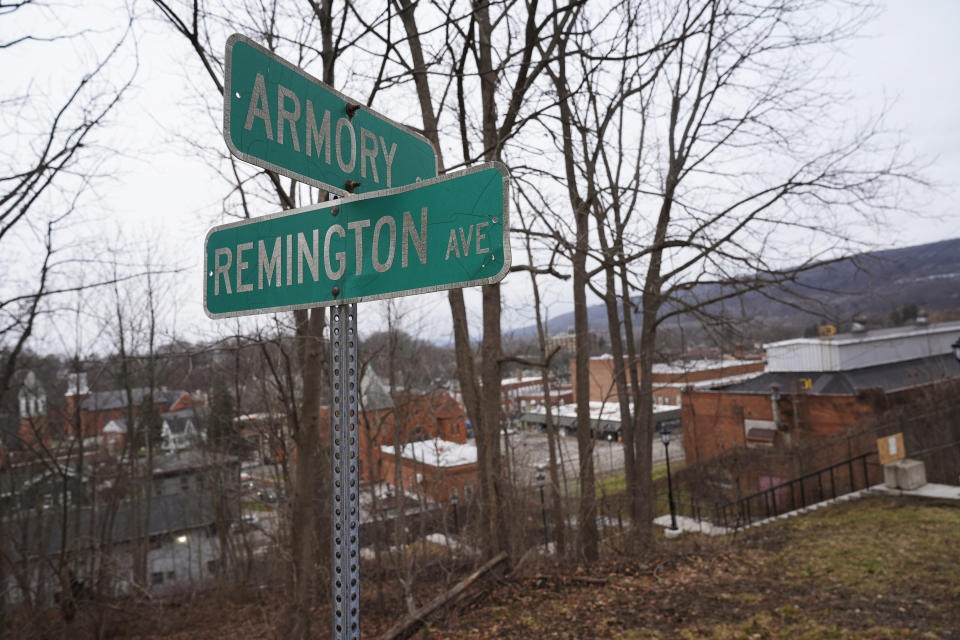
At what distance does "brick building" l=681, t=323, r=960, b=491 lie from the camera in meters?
21.9

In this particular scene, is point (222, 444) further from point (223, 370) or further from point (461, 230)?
point (461, 230)

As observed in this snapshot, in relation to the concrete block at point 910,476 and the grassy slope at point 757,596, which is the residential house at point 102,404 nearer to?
the grassy slope at point 757,596

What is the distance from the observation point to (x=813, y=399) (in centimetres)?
2561

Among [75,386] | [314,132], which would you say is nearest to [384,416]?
[75,386]

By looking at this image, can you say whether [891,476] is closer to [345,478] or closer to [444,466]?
[444,466]

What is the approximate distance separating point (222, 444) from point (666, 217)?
17.8 meters

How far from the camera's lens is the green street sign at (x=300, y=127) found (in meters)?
1.46

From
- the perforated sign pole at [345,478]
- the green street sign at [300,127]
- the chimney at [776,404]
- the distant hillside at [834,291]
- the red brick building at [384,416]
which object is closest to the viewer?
the perforated sign pole at [345,478]

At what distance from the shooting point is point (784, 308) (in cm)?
843

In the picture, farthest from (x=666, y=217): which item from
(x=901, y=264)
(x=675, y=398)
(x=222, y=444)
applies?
(x=675, y=398)

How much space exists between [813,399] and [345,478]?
29142 mm

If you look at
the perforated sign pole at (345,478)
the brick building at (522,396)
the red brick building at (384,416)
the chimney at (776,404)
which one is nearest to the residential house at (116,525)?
the red brick building at (384,416)

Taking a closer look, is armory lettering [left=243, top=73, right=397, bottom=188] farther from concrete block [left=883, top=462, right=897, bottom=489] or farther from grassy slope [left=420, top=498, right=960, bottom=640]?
concrete block [left=883, top=462, right=897, bottom=489]

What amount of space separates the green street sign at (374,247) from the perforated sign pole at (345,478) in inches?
4.0
